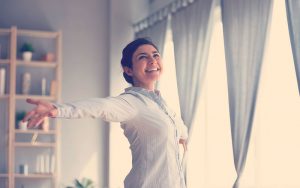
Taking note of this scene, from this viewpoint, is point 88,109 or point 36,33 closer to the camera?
point 88,109

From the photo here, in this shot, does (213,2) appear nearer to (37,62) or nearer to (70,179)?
(37,62)

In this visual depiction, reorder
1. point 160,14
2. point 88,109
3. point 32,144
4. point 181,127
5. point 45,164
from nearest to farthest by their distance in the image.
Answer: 1. point 88,109
2. point 181,127
3. point 160,14
4. point 32,144
5. point 45,164

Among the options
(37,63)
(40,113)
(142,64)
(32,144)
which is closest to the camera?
(40,113)

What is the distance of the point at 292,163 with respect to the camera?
408 cm

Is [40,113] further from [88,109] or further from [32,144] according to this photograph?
[32,144]

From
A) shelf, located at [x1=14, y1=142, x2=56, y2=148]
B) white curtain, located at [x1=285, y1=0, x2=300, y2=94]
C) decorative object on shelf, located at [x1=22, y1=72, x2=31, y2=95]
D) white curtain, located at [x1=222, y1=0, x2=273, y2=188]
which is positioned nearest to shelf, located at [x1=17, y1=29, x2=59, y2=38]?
decorative object on shelf, located at [x1=22, y1=72, x2=31, y2=95]

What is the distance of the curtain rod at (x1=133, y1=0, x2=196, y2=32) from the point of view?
5.43 metres

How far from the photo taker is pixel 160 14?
595 centimetres

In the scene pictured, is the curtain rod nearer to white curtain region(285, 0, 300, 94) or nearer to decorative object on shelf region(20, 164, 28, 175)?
white curtain region(285, 0, 300, 94)

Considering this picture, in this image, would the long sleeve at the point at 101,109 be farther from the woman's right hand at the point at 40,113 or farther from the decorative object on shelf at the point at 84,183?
the decorative object on shelf at the point at 84,183

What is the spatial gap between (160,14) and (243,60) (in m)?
1.89

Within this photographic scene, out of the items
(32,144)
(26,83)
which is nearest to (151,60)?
(32,144)

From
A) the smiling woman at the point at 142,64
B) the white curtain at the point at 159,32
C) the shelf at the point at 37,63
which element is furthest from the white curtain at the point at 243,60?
the shelf at the point at 37,63

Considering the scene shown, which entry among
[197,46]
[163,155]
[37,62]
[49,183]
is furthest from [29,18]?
[163,155]
